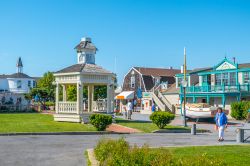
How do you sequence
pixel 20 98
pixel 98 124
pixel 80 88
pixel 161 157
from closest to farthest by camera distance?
pixel 161 157, pixel 98 124, pixel 80 88, pixel 20 98

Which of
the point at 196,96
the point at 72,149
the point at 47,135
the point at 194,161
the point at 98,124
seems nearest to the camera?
the point at 194,161

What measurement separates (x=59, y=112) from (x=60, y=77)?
111 inches

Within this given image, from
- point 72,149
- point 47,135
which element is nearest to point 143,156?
point 72,149

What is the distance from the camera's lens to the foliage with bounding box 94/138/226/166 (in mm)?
7727

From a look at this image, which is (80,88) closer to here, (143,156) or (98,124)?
(98,124)

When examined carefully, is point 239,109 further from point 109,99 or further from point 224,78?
point 109,99

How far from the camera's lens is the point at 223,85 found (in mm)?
46406

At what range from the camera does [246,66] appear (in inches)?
1847

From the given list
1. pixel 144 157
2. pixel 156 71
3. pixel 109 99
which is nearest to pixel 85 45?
pixel 109 99

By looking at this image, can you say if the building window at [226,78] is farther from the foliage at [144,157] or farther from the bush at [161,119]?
the foliage at [144,157]

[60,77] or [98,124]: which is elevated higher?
[60,77]

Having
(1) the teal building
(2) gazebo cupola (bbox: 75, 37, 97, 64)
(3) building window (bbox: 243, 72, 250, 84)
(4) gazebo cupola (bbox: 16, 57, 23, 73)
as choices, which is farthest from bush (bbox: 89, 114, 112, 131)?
(4) gazebo cupola (bbox: 16, 57, 23, 73)

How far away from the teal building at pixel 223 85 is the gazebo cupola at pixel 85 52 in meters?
18.2

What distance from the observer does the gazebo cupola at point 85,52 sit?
3406cm
